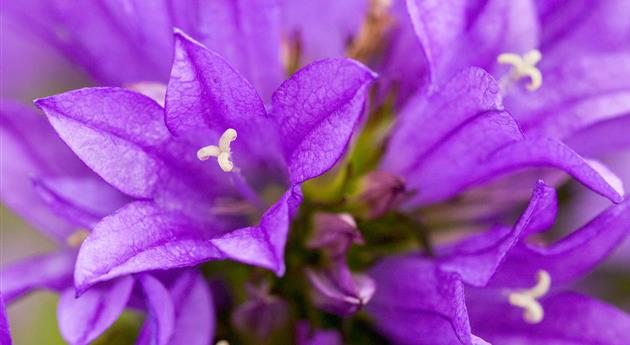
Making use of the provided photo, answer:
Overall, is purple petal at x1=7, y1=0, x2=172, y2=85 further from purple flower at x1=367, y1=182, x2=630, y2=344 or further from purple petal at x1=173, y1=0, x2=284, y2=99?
purple flower at x1=367, y1=182, x2=630, y2=344

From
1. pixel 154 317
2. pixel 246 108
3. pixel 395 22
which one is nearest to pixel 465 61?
pixel 395 22

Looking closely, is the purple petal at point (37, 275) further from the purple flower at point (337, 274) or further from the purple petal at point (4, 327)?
the purple flower at point (337, 274)

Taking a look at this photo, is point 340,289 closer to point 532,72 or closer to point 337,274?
point 337,274

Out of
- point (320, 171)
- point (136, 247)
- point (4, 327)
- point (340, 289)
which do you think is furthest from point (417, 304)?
point (4, 327)

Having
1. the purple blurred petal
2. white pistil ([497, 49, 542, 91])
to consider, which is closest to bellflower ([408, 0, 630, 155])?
white pistil ([497, 49, 542, 91])

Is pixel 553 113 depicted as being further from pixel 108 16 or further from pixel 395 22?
pixel 108 16

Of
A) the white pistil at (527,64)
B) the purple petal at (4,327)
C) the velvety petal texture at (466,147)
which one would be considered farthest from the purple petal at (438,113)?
the purple petal at (4,327)

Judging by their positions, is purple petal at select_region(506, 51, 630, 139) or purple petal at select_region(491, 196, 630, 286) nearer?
purple petal at select_region(491, 196, 630, 286)
